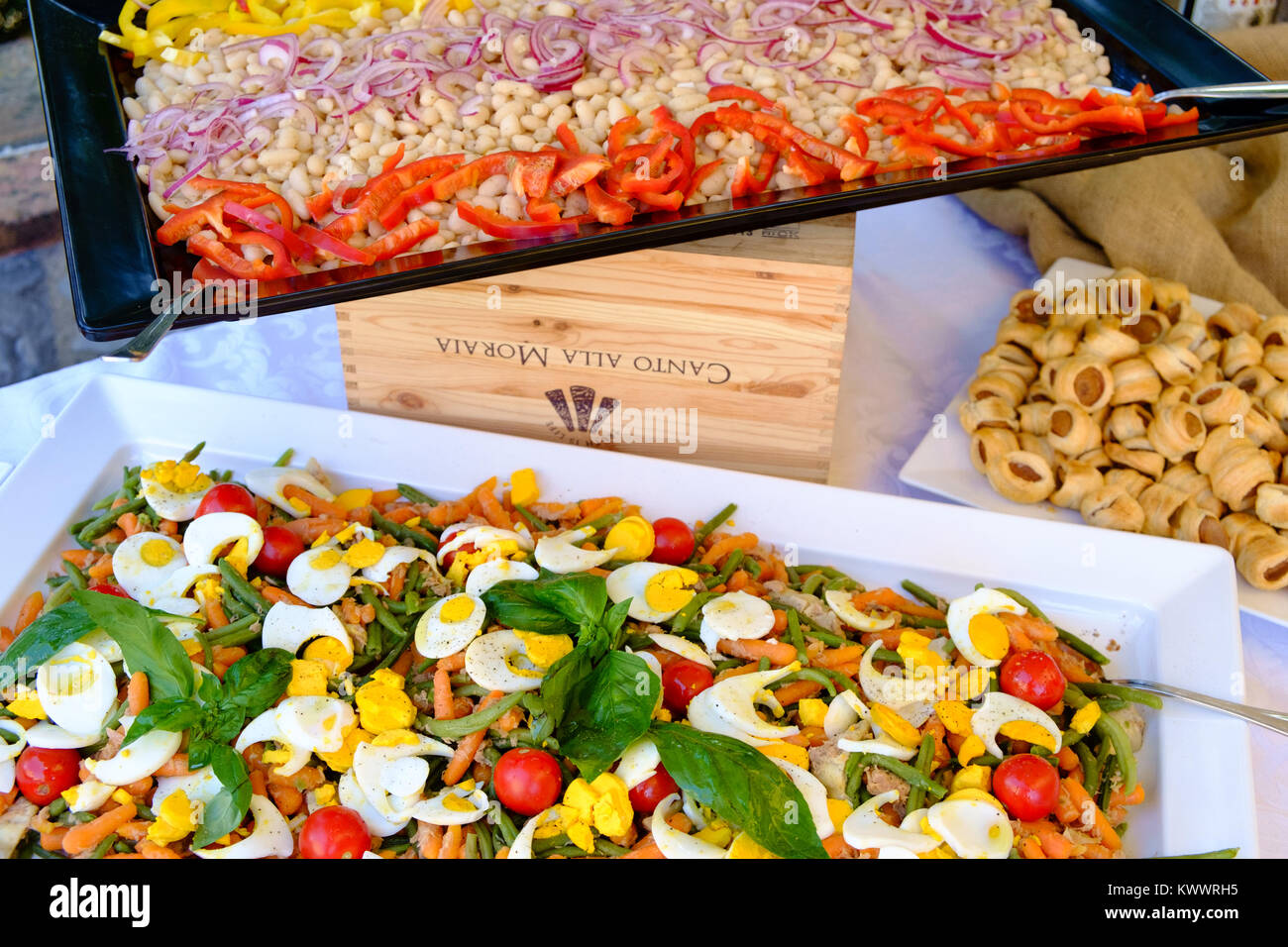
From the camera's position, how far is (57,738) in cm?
132

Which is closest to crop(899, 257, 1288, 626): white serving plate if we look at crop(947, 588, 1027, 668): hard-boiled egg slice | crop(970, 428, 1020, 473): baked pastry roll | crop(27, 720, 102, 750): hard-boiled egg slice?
crop(970, 428, 1020, 473): baked pastry roll

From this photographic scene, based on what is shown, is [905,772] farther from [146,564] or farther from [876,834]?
[146,564]

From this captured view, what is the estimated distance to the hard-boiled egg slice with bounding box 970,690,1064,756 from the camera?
1339 mm

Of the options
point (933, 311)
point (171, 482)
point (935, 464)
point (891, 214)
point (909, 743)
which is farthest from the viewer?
point (891, 214)

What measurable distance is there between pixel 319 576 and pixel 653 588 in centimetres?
44

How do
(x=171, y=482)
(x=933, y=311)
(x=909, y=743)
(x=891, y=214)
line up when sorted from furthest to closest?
(x=891, y=214)
(x=933, y=311)
(x=171, y=482)
(x=909, y=743)

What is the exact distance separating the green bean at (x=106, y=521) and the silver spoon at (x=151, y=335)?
42 cm

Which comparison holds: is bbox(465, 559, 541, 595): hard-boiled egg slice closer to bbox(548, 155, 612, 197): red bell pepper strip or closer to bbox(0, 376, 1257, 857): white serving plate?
bbox(0, 376, 1257, 857): white serving plate

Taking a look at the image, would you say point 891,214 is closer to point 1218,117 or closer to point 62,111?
point 1218,117

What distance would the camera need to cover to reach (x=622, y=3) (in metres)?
1.94

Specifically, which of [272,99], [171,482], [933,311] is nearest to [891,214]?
[933,311]

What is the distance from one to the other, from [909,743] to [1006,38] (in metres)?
1.28

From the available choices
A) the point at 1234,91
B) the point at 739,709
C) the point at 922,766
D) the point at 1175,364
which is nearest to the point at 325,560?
the point at 739,709

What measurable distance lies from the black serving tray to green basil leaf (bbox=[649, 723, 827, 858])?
63 centimetres
